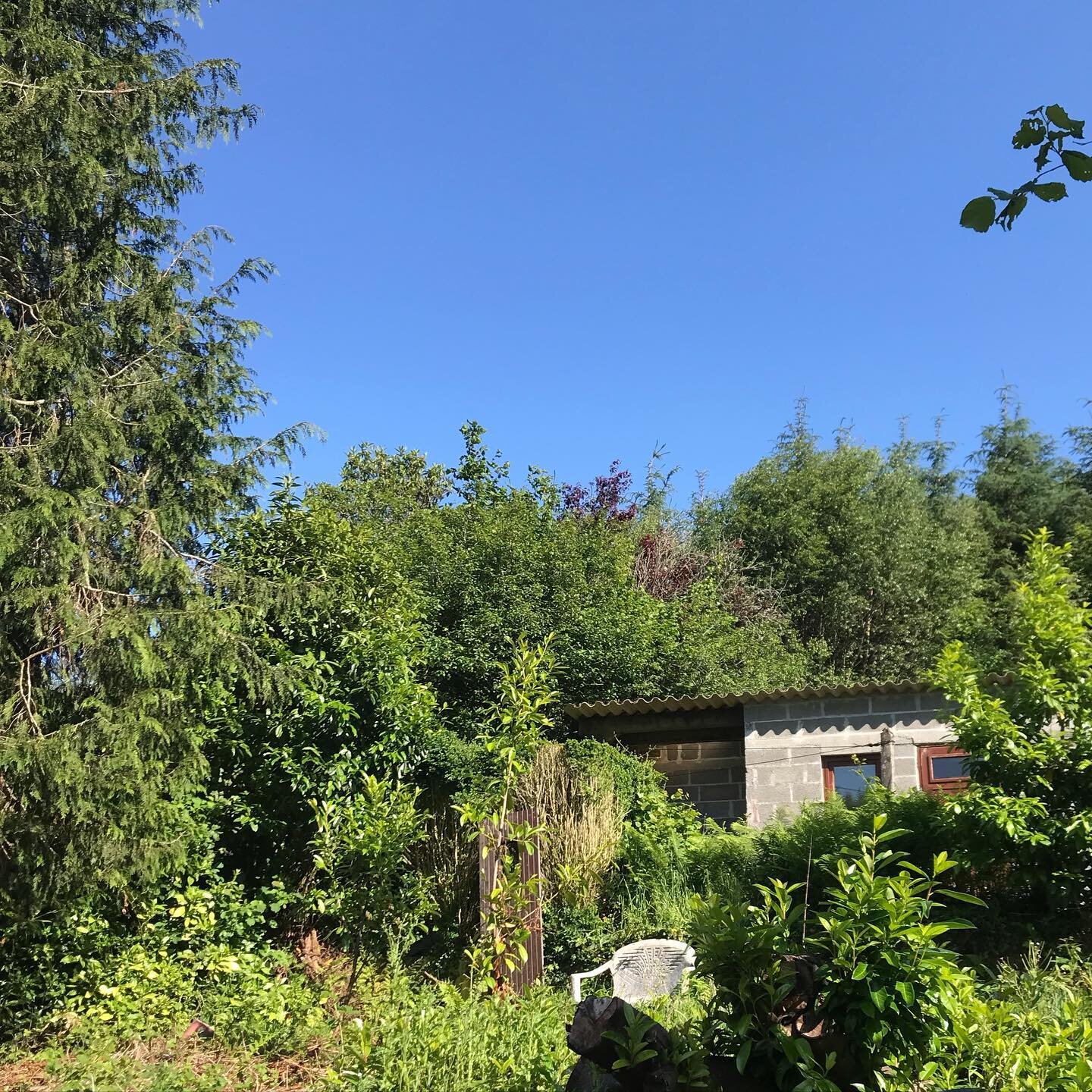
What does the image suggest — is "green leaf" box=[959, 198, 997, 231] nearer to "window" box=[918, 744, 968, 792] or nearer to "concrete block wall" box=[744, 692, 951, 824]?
"concrete block wall" box=[744, 692, 951, 824]

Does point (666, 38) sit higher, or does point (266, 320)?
point (666, 38)

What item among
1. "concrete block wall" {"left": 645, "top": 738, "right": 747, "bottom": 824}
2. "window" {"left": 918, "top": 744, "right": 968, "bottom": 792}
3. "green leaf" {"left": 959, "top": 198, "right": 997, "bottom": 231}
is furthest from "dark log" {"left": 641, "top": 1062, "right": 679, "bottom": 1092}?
"concrete block wall" {"left": 645, "top": 738, "right": 747, "bottom": 824}

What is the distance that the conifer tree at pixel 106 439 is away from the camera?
17.4 ft

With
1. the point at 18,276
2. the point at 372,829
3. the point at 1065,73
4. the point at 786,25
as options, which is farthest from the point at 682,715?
the point at 1065,73

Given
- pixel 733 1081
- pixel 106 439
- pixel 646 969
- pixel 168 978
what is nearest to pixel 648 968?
pixel 646 969

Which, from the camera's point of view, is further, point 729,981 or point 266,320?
point 266,320

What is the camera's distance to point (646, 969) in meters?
6.05

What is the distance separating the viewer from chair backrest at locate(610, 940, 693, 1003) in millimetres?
5910

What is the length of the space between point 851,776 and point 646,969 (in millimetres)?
3855

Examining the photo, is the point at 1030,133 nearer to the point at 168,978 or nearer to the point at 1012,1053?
the point at 1012,1053

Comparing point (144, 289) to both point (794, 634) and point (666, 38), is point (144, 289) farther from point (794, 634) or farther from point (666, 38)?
point (794, 634)

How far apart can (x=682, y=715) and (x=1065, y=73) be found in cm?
803

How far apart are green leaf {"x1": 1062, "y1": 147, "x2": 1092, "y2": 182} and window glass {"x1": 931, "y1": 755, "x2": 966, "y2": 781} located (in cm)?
795

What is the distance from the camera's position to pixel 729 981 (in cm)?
305
